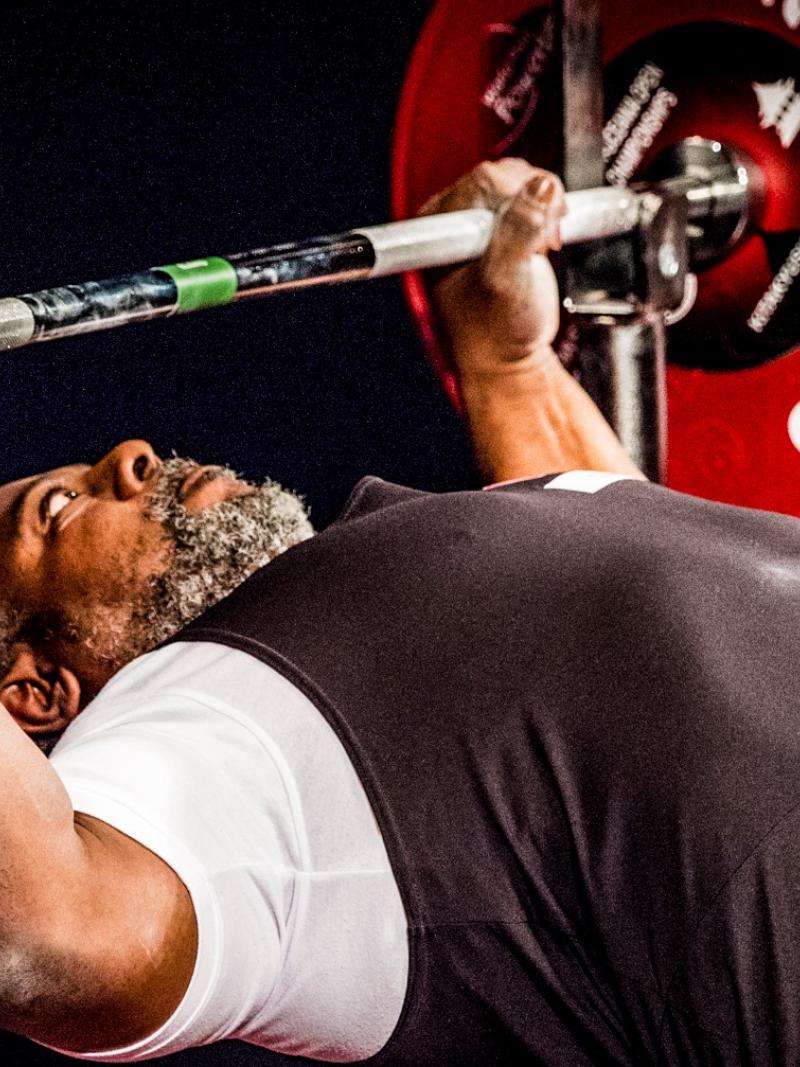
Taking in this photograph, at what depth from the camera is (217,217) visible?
182 centimetres

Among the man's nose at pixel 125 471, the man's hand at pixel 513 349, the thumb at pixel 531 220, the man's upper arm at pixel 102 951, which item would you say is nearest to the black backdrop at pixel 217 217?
the man's nose at pixel 125 471

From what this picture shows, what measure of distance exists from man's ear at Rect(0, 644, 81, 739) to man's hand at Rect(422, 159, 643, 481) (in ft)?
1.52

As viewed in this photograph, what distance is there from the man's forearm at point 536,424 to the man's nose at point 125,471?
0.33 metres

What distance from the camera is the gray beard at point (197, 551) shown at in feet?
4.38

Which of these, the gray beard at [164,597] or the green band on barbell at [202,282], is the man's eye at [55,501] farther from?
the green band on barbell at [202,282]

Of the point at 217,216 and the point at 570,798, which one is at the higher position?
the point at 217,216

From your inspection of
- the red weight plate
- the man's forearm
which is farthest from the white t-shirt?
the red weight plate

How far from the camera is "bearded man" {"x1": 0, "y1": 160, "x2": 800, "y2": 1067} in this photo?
0.80 metres

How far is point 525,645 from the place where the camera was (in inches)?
36.4

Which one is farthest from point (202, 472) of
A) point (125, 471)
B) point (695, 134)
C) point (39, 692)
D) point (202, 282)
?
point (695, 134)

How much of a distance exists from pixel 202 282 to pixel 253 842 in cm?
43

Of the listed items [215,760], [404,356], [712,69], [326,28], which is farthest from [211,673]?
[326,28]

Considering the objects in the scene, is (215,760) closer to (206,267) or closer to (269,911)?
(269,911)

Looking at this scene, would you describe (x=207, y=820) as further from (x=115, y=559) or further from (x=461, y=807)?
(x=115, y=559)
